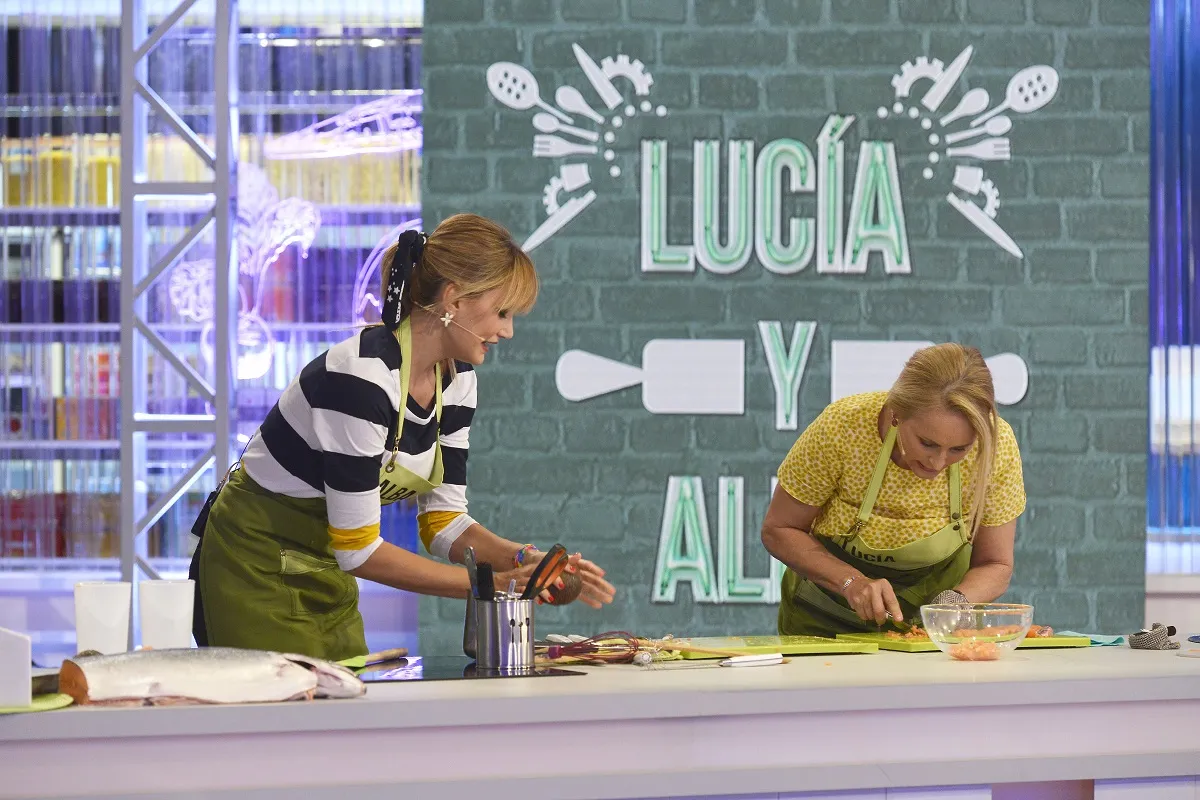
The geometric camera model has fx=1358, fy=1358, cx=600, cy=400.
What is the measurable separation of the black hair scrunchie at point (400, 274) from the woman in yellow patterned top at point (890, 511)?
3.10 ft

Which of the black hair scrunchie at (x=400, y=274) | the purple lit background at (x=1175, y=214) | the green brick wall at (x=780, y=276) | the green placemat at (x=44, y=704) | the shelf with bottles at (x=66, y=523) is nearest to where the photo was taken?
the green placemat at (x=44, y=704)

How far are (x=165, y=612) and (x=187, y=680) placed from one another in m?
→ 0.30

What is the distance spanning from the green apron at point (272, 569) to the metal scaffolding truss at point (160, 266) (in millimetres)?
1677

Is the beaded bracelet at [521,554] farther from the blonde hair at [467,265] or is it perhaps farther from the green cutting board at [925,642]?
the green cutting board at [925,642]

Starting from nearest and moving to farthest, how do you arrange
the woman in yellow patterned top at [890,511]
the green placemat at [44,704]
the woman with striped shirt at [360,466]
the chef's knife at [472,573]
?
the green placemat at [44,704], the chef's knife at [472,573], the woman with striped shirt at [360,466], the woman in yellow patterned top at [890,511]

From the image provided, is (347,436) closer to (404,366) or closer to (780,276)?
(404,366)

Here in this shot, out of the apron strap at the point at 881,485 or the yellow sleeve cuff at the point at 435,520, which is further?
the apron strap at the point at 881,485

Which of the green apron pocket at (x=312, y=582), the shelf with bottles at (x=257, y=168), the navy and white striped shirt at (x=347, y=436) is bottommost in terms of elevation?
the green apron pocket at (x=312, y=582)

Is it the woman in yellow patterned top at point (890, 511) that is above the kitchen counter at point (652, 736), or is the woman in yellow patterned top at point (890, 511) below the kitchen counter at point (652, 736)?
above

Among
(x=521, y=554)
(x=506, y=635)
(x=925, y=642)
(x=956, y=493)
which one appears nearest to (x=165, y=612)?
(x=506, y=635)

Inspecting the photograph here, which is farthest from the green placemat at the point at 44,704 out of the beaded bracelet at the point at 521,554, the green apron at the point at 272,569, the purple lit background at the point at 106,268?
the purple lit background at the point at 106,268

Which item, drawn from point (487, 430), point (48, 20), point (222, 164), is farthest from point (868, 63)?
point (48, 20)

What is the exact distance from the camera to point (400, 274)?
2387 mm

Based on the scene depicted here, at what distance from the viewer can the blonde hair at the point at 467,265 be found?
7.79 feet
